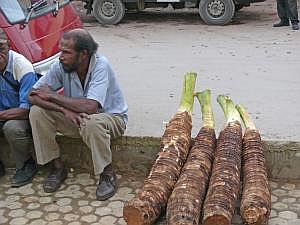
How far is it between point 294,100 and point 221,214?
9.09 ft

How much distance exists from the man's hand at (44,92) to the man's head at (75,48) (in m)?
0.23

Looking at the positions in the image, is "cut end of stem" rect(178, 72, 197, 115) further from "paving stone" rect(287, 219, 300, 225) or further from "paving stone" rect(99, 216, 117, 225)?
"paving stone" rect(287, 219, 300, 225)

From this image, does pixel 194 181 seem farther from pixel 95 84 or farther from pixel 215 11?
pixel 215 11

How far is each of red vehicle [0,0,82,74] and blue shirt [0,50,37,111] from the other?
3.04ft

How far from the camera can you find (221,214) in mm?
3504

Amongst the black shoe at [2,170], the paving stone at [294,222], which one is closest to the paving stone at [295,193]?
the paving stone at [294,222]

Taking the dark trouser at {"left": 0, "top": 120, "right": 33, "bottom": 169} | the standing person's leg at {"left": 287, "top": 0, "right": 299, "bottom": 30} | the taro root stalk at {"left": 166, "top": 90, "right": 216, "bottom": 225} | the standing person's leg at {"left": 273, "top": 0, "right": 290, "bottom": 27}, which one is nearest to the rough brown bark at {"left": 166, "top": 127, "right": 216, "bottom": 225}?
the taro root stalk at {"left": 166, "top": 90, "right": 216, "bottom": 225}

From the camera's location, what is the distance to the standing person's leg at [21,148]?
14.6ft

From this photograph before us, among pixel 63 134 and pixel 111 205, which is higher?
pixel 63 134

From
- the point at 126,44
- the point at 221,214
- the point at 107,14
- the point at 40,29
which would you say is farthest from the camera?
the point at 107,14

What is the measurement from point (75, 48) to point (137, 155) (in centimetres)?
109

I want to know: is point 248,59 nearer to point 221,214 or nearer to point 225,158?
point 225,158

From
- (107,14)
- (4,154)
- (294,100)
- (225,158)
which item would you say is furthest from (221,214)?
(107,14)

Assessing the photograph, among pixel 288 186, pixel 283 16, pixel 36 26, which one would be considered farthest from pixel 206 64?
pixel 288 186
